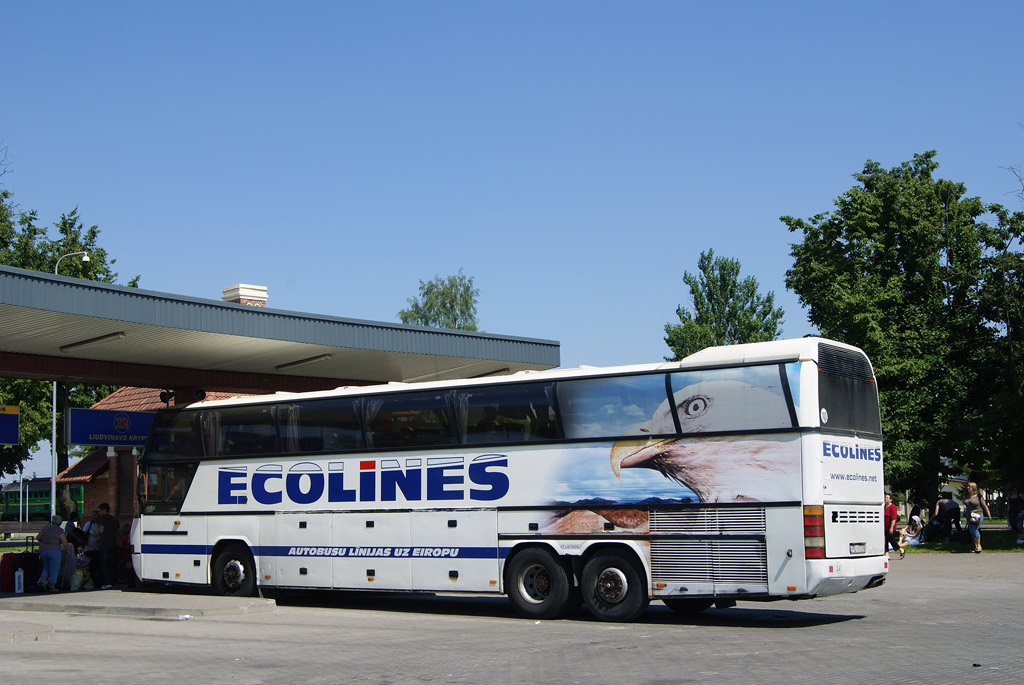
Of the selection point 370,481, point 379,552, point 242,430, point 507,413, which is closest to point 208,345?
point 242,430

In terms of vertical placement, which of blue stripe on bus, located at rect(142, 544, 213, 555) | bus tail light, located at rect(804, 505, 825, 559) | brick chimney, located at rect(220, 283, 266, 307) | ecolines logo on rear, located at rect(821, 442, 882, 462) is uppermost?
brick chimney, located at rect(220, 283, 266, 307)

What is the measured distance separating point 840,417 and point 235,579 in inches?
418

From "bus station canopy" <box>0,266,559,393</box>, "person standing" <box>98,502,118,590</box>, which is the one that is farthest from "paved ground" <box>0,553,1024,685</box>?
"bus station canopy" <box>0,266,559,393</box>

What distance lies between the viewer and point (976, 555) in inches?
1110

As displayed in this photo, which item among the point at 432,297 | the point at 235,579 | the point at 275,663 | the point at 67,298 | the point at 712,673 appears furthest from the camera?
the point at 432,297

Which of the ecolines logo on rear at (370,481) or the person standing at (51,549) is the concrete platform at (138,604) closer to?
the person standing at (51,549)

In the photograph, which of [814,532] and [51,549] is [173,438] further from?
[814,532]

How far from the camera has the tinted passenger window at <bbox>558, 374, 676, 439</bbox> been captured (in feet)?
50.5

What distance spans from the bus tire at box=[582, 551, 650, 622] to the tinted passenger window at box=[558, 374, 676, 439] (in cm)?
172

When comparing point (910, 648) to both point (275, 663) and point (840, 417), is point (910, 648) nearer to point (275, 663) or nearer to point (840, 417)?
point (840, 417)

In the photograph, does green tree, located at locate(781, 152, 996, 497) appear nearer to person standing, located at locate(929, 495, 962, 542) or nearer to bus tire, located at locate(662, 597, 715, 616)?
person standing, located at locate(929, 495, 962, 542)

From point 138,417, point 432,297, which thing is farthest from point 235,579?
point 432,297

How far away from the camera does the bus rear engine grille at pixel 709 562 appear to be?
14.3 meters

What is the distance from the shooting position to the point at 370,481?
17.8 meters
